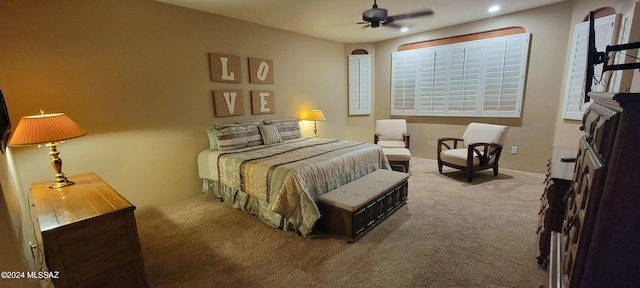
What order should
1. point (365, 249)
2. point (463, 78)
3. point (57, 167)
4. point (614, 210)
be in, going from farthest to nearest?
point (463, 78) < point (365, 249) < point (57, 167) < point (614, 210)

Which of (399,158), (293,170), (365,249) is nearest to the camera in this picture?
(365,249)

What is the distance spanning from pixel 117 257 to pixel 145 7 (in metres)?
2.66

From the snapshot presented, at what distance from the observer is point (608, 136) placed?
0.77 metres

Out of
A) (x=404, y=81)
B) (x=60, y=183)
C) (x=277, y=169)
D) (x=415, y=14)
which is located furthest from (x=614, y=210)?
(x=404, y=81)

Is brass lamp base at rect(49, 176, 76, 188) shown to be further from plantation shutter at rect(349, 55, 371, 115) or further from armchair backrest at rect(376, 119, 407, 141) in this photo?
plantation shutter at rect(349, 55, 371, 115)

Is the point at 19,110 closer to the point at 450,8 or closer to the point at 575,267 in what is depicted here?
the point at 575,267

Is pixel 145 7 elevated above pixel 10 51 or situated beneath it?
elevated above

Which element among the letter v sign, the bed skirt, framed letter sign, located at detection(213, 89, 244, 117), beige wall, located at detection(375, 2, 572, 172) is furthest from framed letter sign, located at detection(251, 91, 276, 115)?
beige wall, located at detection(375, 2, 572, 172)

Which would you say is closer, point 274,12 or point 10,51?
point 10,51

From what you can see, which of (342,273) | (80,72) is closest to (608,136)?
(342,273)

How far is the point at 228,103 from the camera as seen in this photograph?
12.2 feet

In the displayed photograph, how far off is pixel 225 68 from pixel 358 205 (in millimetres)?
2646

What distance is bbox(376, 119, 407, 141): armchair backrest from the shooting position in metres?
4.91

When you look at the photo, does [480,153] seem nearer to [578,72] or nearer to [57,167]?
[578,72]
